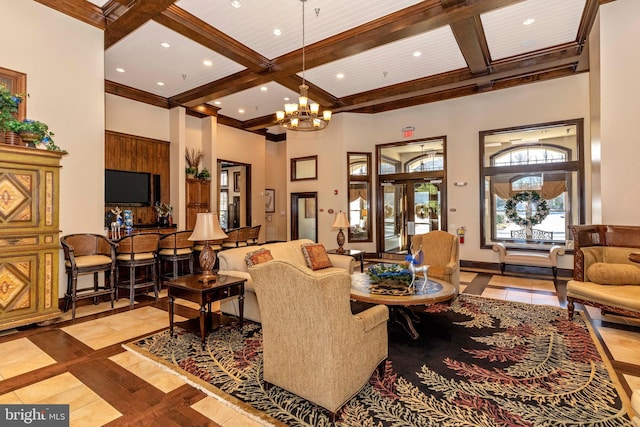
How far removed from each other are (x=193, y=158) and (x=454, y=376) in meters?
7.92

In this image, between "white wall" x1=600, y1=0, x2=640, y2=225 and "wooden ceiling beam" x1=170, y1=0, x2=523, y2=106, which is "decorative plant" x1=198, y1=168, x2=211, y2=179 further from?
"white wall" x1=600, y1=0, x2=640, y2=225

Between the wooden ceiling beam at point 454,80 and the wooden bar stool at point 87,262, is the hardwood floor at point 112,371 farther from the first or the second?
the wooden ceiling beam at point 454,80

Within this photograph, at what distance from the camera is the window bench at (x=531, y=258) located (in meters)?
6.33

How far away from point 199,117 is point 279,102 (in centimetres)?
227

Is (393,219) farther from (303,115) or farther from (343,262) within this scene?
(303,115)

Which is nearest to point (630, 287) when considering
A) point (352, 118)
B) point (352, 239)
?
point (352, 239)

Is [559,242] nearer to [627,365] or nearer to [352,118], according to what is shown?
[627,365]

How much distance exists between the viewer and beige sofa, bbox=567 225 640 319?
3449 mm

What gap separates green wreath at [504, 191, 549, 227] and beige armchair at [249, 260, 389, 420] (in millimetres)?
6540

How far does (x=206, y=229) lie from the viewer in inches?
133

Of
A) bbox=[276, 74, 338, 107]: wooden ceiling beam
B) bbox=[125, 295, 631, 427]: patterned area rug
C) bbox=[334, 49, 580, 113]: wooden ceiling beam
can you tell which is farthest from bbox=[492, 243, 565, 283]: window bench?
bbox=[276, 74, 338, 107]: wooden ceiling beam

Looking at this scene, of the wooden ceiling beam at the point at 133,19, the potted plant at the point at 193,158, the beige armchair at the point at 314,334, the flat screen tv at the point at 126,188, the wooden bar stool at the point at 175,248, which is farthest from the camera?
the potted plant at the point at 193,158

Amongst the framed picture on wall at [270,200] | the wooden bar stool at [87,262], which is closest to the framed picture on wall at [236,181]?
the framed picture on wall at [270,200]

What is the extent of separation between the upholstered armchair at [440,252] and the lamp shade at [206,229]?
3.02 metres
